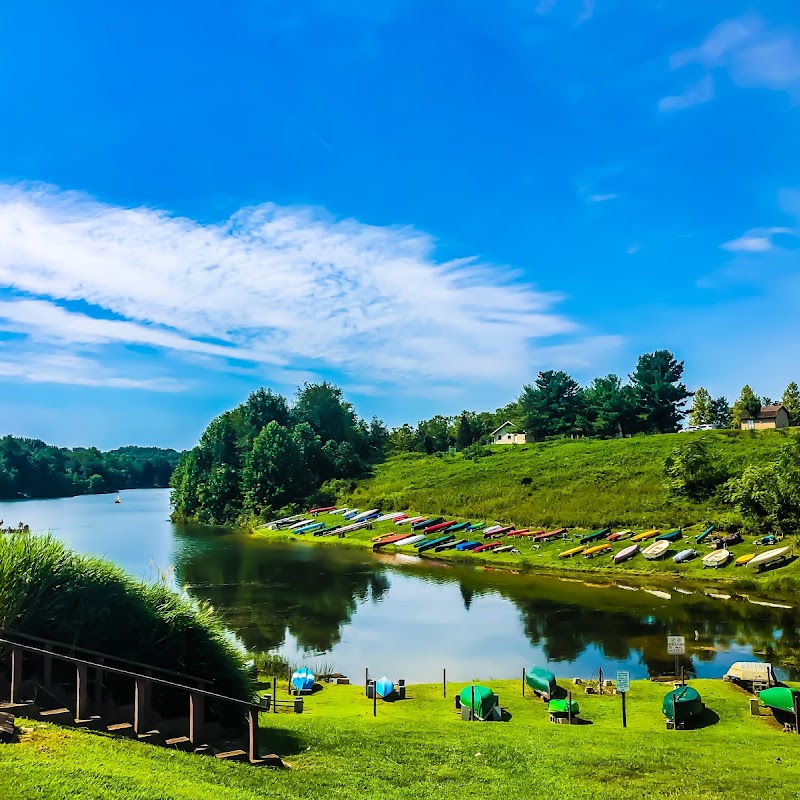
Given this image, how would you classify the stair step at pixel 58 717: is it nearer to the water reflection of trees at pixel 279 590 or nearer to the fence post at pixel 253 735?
the fence post at pixel 253 735

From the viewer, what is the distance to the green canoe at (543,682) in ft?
86.6

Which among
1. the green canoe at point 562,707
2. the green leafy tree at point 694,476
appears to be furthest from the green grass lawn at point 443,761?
the green leafy tree at point 694,476

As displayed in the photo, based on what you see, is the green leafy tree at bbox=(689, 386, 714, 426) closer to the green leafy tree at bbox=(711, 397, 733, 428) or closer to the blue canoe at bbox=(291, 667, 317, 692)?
the green leafy tree at bbox=(711, 397, 733, 428)

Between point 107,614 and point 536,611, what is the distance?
1321 inches

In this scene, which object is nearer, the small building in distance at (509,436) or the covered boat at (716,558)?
the covered boat at (716,558)

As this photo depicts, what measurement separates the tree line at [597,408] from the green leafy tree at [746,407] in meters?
11.1

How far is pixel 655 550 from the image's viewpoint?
58.7m

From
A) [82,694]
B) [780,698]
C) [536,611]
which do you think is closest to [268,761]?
[82,694]

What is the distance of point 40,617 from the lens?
49.6 feet

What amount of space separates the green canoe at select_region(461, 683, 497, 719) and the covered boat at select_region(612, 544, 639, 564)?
125 ft

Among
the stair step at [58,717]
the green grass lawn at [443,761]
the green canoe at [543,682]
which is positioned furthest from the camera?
the green canoe at [543,682]

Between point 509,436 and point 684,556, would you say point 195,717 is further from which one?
point 509,436

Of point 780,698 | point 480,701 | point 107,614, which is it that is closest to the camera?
point 107,614

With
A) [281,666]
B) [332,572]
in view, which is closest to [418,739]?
[281,666]
